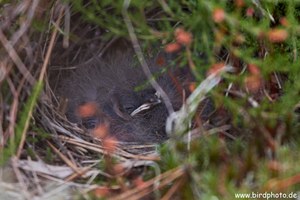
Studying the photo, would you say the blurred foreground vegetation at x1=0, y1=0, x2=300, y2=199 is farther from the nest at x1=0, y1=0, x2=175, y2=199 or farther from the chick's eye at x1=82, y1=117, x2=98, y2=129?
the chick's eye at x1=82, y1=117, x2=98, y2=129

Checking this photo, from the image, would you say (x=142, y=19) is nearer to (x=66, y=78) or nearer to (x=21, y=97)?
(x=66, y=78)

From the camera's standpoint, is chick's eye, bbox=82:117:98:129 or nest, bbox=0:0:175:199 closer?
nest, bbox=0:0:175:199

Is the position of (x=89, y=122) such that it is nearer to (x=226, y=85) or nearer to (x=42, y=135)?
(x=42, y=135)

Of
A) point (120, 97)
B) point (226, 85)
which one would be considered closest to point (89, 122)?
point (120, 97)

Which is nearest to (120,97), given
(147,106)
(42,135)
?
(147,106)

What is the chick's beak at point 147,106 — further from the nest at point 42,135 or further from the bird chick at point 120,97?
the nest at point 42,135

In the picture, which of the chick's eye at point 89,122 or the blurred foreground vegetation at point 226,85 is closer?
the blurred foreground vegetation at point 226,85

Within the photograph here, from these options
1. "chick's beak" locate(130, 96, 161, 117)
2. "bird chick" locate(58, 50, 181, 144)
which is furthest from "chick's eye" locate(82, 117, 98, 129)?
"chick's beak" locate(130, 96, 161, 117)

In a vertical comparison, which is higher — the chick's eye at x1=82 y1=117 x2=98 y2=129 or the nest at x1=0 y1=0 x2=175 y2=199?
the nest at x1=0 y1=0 x2=175 y2=199

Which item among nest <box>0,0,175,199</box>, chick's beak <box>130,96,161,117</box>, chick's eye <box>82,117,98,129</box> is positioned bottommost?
chick's beak <box>130,96,161,117</box>

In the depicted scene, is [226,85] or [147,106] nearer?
[226,85]

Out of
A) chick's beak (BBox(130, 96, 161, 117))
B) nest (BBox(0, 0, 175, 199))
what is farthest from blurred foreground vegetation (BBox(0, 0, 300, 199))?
chick's beak (BBox(130, 96, 161, 117))

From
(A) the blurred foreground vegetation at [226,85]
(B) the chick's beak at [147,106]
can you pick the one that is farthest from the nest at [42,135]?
(B) the chick's beak at [147,106]

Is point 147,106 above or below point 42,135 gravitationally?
→ below
